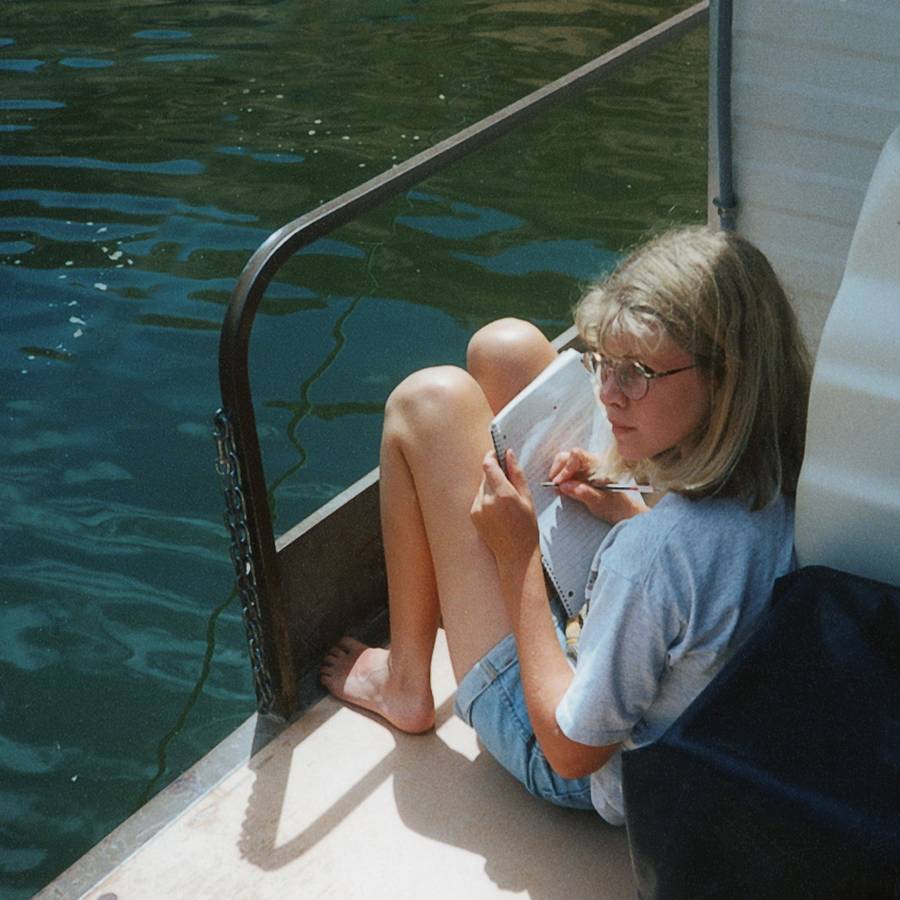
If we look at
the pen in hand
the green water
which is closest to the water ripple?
the green water

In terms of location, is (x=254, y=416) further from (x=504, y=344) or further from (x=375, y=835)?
(x=375, y=835)

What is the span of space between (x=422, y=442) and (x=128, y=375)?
2.72 meters

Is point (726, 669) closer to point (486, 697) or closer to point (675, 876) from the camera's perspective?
point (675, 876)

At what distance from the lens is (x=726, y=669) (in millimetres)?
1483

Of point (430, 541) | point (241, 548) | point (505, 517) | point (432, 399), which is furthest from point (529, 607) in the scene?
point (241, 548)

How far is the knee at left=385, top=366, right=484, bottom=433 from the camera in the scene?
7.05 ft

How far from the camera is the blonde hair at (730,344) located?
1715mm

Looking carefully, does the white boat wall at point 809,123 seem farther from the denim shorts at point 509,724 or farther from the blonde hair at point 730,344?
the denim shorts at point 509,724

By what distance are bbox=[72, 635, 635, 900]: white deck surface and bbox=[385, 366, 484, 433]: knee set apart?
49 cm

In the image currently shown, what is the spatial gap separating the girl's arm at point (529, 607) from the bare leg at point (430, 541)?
0.06 m

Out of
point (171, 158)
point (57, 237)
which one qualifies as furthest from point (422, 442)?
point (171, 158)

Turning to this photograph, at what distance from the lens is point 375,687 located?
228cm

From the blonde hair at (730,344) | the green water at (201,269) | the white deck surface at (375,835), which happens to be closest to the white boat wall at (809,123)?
the blonde hair at (730,344)

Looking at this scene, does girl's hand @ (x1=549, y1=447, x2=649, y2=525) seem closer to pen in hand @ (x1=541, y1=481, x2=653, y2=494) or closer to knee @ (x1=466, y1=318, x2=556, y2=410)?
pen in hand @ (x1=541, y1=481, x2=653, y2=494)
